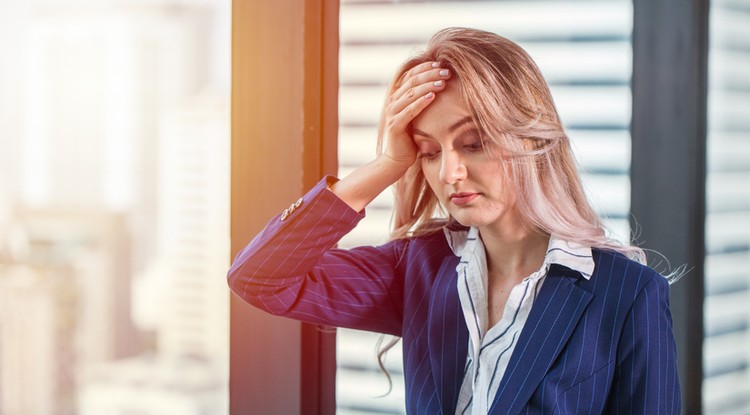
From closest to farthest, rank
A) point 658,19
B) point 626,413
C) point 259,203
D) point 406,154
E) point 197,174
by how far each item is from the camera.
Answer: point 626,413, point 406,154, point 658,19, point 259,203, point 197,174

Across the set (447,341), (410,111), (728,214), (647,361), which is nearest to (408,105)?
(410,111)

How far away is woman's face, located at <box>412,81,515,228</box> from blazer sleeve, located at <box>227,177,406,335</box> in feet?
0.74

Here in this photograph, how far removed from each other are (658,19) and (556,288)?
0.68 metres

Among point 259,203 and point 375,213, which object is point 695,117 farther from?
point 259,203

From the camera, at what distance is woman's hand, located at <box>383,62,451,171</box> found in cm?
142

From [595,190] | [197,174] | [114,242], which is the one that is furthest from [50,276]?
[595,190]

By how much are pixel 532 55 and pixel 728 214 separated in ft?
1.87

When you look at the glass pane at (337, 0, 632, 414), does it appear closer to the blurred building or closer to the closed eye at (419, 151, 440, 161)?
the closed eye at (419, 151, 440, 161)

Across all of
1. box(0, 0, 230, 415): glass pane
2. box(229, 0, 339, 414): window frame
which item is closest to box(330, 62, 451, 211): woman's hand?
box(229, 0, 339, 414): window frame

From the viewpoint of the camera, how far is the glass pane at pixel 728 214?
1.83 meters

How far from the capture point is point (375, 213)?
2004mm

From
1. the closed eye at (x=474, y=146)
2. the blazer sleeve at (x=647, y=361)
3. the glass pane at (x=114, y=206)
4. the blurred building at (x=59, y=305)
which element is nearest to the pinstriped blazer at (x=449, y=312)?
the blazer sleeve at (x=647, y=361)

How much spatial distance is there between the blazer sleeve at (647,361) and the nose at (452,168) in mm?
357

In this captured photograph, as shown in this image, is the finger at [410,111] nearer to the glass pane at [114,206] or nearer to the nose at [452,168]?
the nose at [452,168]
